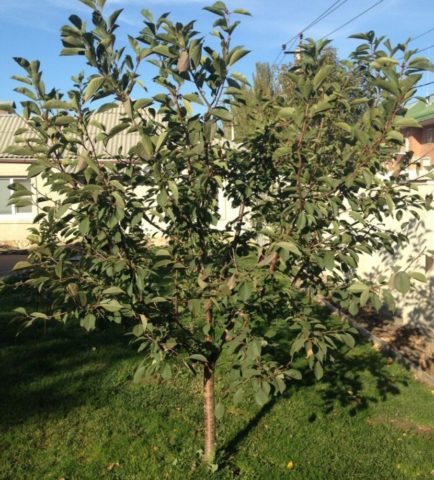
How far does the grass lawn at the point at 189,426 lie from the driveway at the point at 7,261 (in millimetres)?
7290

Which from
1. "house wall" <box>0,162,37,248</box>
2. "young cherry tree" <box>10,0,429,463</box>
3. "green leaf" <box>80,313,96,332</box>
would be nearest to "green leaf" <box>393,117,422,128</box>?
"young cherry tree" <box>10,0,429,463</box>

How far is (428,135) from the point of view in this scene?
110 feet

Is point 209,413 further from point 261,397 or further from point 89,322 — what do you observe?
point 89,322

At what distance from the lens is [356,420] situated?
14.7 feet

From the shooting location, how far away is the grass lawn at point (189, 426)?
3.74m

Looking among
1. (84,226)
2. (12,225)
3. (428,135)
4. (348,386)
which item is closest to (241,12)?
(84,226)

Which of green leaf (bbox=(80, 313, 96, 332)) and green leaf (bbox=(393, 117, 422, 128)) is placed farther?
green leaf (bbox=(80, 313, 96, 332))

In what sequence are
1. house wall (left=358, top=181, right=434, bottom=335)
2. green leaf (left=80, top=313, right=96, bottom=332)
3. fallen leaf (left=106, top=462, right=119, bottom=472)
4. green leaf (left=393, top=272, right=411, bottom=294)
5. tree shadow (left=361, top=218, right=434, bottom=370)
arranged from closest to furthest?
green leaf (left=393, top=272, right=411, bottom=294)
green leaf (left=80, top=313, right=96, bottom=332)
fallen leaf (left=106, top=462, right=119, bottom=472)
tree shadow (left=361, top=218, right=434, bottom=370)
house wall (left=358, top=181, right=434, bottom=335)

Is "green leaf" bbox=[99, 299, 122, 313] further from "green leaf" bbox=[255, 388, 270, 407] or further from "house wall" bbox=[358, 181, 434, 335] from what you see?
"house wall" bbox=[358, 181, 434, 335]

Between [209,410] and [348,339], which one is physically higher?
[348,339]

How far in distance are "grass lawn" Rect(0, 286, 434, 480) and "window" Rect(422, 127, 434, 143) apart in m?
30.8

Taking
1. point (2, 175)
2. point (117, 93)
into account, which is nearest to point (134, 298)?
point (117, 93)

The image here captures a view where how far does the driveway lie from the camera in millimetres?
12570

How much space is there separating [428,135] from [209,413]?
1346 inches
